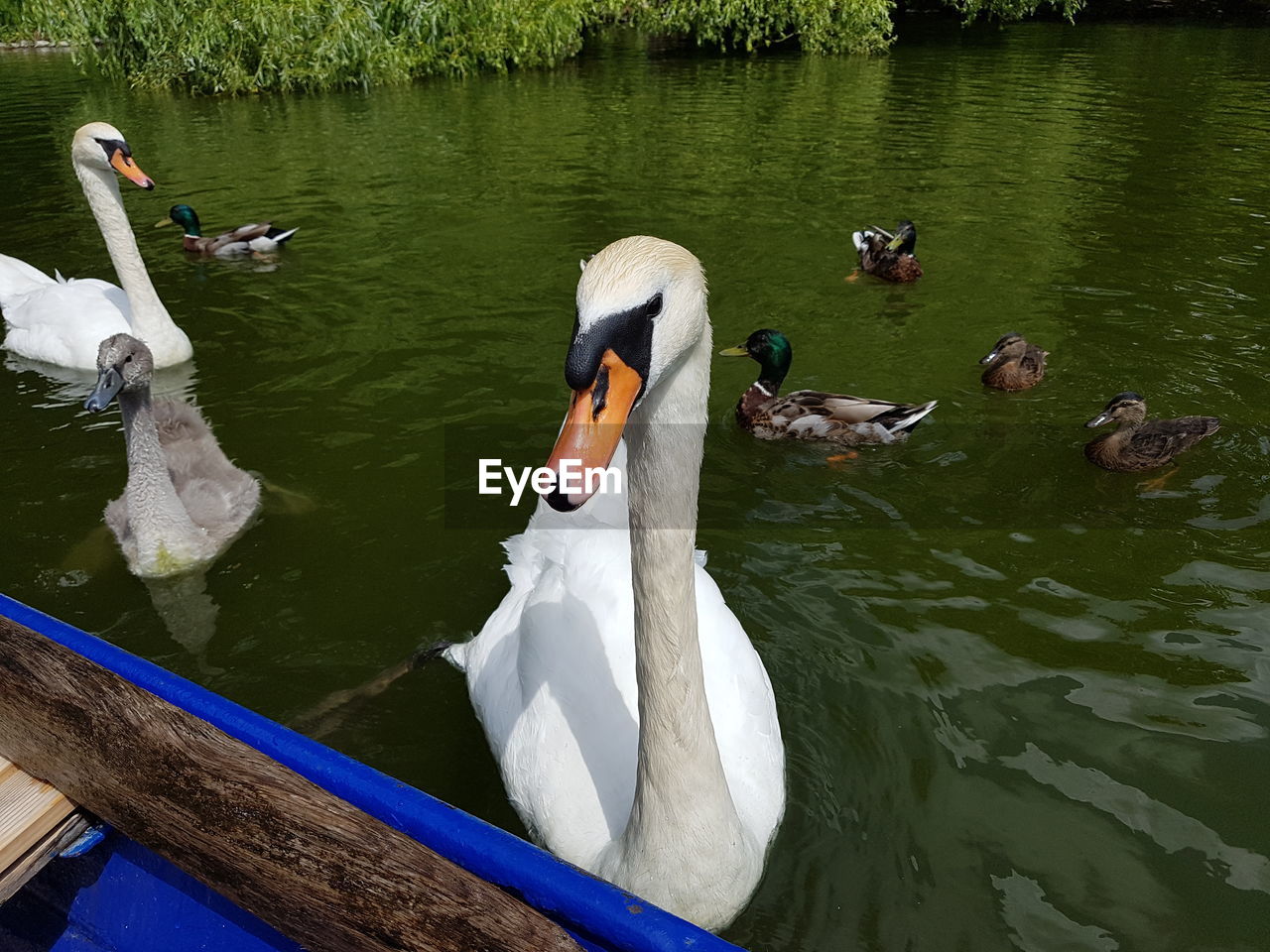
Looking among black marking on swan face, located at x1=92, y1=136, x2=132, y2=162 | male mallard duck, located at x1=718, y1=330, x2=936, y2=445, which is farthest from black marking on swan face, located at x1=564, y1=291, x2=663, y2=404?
black marking on swan face, located at x1=92, y1=136, x2=132, y2=162

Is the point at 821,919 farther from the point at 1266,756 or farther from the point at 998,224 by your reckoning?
the point at 998,224

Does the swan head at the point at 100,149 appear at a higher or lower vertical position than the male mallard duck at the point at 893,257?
higher

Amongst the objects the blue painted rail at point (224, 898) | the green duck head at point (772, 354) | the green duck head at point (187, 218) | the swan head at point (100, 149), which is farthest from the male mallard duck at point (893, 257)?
the blue painted rail at point (224, 898)

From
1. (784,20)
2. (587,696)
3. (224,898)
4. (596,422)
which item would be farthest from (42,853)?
(784,20)

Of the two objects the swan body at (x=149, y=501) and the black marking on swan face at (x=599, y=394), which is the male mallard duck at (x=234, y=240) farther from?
the black marking on swan face at (x=599, y=394)

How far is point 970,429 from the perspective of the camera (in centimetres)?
673

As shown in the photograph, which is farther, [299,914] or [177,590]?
[177,590]

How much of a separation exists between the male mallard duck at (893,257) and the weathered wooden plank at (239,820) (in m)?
8.02

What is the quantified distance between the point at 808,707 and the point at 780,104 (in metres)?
17.5

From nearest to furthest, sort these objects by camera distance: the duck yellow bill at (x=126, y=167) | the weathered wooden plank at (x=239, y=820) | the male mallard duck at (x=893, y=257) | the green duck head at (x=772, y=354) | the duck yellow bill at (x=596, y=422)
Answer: the duck yellow bill at (x=596, y=422), the weathered wooden plank at (x=239, y=820), the green duck head at (x=772, y=354), the duck yellow bill at (x=126, y=167), the male mallard duck at (x=893, y=257)

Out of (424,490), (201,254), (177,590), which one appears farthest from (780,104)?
(177,590)

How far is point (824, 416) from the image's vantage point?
6.42 metres

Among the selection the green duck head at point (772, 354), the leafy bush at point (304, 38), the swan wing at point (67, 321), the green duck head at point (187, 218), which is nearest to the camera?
the green duck head at point (772, 354)

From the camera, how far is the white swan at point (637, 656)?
82.7 inches
